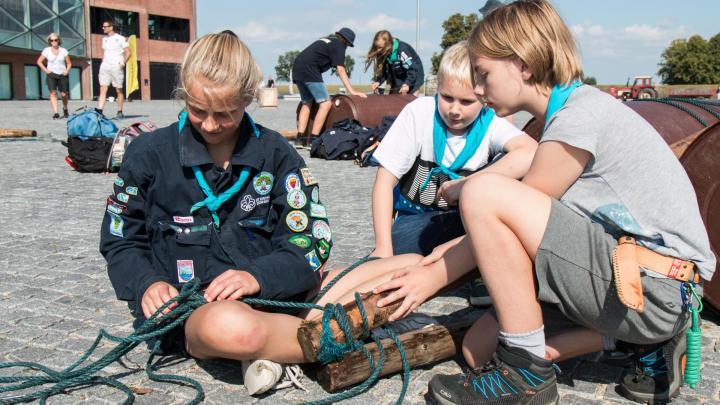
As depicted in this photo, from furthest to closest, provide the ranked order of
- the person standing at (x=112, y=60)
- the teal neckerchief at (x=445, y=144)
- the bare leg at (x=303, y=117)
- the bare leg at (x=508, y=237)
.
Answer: the person standing at (x=112, y=60)
the bare leg at (x=303, y=117)
the teal neckerchief at (x=445, y=144)
the bare leg at (x=508, y=237)

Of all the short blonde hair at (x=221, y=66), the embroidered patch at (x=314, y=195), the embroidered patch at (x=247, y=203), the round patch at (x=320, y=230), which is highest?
the short blonde hair at (x=221, y=66)

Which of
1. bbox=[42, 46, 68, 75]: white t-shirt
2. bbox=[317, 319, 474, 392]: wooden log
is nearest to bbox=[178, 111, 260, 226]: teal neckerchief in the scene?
bbox=[317, 319, 474, 392]: wooden log

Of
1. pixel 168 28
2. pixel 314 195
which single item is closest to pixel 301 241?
pixel 314 195

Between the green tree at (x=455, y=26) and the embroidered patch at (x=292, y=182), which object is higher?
the green tree at (x=455, y=26)

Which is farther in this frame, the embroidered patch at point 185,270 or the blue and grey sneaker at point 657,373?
the embroidered patch at point 185,270

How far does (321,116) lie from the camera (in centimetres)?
1054

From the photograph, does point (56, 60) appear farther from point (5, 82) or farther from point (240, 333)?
point (5, 82)

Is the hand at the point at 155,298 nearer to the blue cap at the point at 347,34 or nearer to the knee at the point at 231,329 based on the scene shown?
the knee at the point at 231,329

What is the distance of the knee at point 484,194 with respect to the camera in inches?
88.1

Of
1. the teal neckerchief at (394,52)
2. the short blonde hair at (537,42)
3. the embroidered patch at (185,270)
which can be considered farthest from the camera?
the teal neckerchief at (394,52)

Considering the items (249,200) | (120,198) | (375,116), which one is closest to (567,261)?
(249,200)

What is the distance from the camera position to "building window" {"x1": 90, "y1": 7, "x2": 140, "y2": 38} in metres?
40.1

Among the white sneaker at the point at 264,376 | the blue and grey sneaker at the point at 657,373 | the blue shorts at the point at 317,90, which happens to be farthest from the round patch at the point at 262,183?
the blue shorts at the point at 317,90

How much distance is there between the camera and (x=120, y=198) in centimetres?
269
